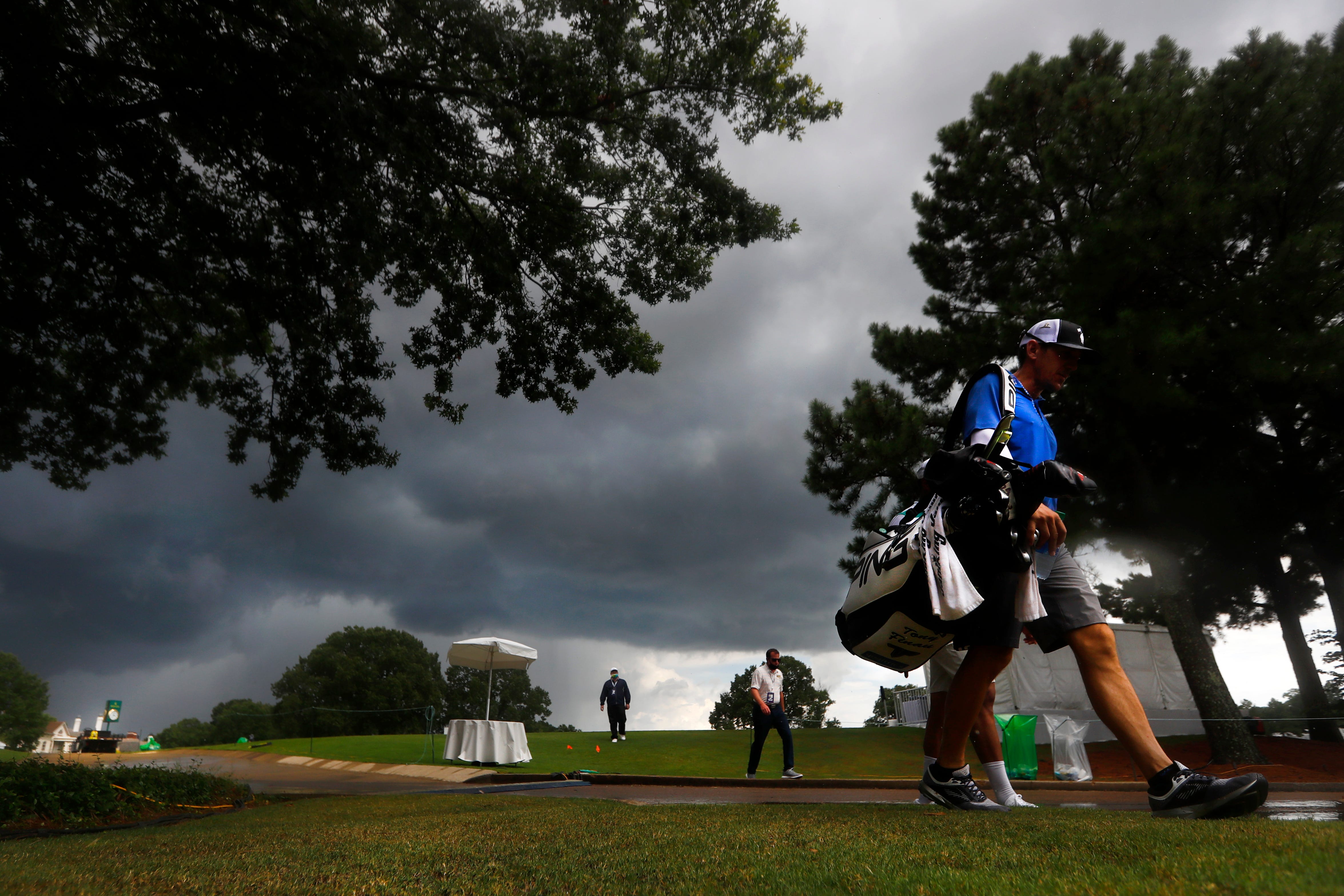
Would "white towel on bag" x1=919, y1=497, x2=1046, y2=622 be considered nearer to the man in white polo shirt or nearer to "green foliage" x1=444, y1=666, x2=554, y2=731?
the man in white polo shirt

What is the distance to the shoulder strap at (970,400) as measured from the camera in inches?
132

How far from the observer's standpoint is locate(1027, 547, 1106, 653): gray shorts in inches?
132

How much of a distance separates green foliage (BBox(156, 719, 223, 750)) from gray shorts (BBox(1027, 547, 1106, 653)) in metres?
100

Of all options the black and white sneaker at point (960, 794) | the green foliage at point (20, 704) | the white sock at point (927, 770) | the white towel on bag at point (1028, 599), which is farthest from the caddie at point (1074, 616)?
the green foliage at point (20, 704)

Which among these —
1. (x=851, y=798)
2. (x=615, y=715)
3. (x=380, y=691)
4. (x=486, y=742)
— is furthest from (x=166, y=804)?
(x=380, y=691)

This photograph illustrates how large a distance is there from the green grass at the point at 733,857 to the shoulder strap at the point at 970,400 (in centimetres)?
161

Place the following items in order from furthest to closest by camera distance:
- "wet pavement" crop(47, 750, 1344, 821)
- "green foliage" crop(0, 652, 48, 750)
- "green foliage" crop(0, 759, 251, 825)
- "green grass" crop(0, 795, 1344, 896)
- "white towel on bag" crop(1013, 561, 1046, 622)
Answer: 1. "green foliage" crop(0, 652, 48, 750)
2. "green foliage" crop(0, 759, 251, 825)
3. "wet pavement" crop(47, 750, 1344, 821)
4. "white towel on bag" crop(1013, 561, 1046, 622)
5. "green grass" crop(0, 795, 1344, 896)

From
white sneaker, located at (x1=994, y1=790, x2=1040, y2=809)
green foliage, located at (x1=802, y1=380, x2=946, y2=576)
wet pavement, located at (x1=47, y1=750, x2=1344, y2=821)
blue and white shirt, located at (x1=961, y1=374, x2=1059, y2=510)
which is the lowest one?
wet pavement, located at (x1=47, y1=750, x2=1344, y2=821)

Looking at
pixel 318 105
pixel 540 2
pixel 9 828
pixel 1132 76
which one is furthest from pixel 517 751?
pixel 1132 76

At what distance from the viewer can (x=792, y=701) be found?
7306 centimetres

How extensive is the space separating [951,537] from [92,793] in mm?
7065

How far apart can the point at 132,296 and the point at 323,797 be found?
7092 mm

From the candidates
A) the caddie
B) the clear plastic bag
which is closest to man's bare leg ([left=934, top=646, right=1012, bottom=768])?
the caddie

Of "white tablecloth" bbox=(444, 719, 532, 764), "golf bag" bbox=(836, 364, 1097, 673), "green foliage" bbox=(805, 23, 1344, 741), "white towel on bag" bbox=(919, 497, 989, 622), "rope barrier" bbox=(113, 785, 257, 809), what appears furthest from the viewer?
"white tablecloth" bbox=(444, 719, 532, 764)
